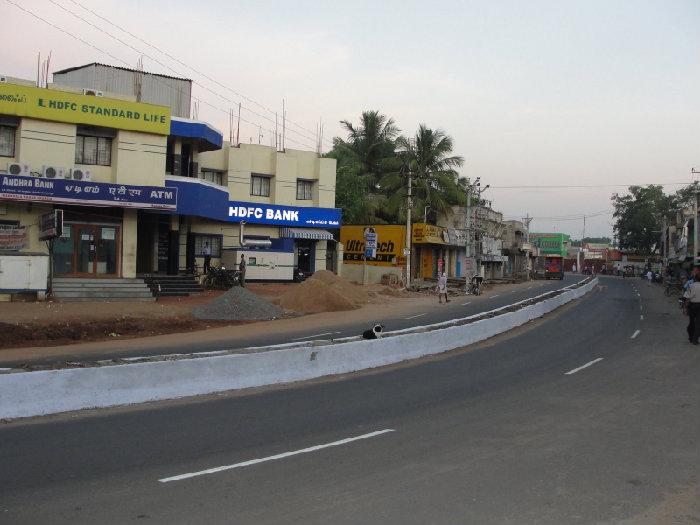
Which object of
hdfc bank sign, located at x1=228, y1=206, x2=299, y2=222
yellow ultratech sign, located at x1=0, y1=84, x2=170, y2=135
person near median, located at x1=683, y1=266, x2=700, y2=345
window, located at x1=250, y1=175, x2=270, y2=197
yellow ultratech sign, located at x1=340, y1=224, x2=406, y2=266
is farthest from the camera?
yellow ultratech sign, located at x1=340, y1=224, x2=406, y2=266

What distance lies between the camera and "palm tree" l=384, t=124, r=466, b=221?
56.6 metres

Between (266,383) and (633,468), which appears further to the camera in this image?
(266,383)

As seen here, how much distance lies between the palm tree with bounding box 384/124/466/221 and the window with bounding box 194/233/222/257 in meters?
20.0

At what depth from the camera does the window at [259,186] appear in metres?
44.0

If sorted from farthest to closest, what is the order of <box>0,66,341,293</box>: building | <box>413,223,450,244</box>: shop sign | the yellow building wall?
<box>413,223,450,244</box>: shop sign
the yellow building wall
<box>0,66,341,293</box>: building

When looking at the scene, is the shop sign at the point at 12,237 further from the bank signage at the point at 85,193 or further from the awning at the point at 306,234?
the awning at the point at 306,234

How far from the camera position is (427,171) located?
5700 cm

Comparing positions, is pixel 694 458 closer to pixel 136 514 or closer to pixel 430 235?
pixel 136 514

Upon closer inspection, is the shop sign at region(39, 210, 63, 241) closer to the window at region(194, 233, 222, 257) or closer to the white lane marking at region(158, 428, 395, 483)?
the window at region(194, 233, 222, 257)

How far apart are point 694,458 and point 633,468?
0.95 m

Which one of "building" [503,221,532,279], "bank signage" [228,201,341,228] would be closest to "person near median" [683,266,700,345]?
"bank signage" [228,201,341,228]

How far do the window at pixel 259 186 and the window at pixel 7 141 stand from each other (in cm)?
1727

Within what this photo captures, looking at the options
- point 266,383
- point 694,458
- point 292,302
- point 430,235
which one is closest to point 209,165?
point 292,302

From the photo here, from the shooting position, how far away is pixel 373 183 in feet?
196
